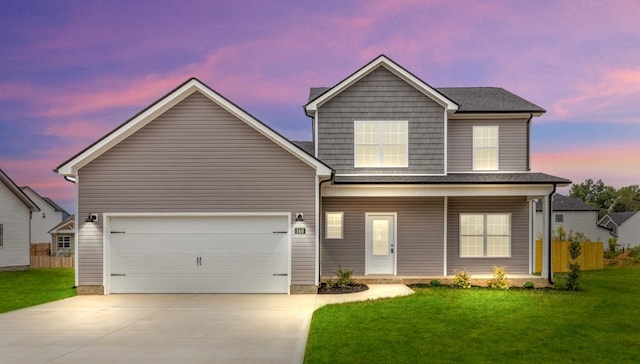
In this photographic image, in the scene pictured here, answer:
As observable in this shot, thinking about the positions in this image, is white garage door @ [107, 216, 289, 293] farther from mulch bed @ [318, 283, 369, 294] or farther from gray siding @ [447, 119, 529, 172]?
gray siding @ [447, 119, 529, 172]

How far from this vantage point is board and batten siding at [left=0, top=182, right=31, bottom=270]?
81.3 feet

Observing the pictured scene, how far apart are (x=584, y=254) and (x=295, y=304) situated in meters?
18.6

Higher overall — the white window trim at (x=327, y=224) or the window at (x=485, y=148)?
the window at (x=485, y=148)

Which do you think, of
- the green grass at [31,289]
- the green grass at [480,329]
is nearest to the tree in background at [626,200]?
the green grass at [480,329]

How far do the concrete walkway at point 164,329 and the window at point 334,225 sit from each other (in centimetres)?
366

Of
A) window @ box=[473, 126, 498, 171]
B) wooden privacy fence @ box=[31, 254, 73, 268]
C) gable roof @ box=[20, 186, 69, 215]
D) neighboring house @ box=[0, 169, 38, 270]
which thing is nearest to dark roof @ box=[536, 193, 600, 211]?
window @ box=[473, 126, 498, 171]

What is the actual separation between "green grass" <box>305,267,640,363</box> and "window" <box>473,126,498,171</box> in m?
5.28

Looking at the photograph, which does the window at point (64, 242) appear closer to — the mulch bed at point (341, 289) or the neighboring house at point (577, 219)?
the mulch bed at point (341, 289)

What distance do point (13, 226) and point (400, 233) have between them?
21990mm

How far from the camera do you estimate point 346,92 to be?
16922mm

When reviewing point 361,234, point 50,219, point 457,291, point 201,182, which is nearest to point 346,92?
point 361,234

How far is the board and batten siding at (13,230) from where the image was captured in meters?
24.8

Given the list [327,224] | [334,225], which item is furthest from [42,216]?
[334,225]

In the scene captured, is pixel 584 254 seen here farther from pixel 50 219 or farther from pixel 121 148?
pixel 50 219
